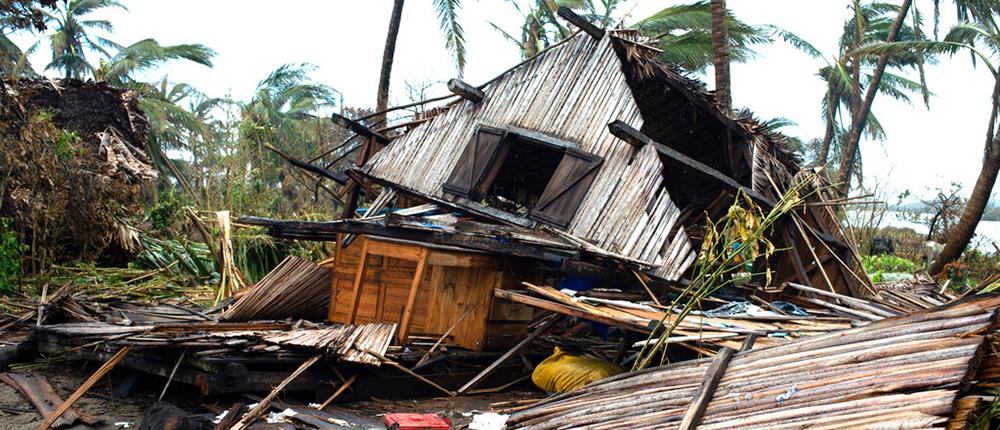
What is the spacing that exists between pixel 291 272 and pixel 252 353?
8.15 feet

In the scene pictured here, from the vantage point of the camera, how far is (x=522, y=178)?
16266 mm

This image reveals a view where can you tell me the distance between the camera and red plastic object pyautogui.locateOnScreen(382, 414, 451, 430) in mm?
7910

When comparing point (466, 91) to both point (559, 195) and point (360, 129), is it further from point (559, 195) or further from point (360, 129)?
point (559, 195)

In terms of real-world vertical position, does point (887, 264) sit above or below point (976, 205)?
below

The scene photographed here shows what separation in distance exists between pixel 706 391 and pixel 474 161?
783 centimetres

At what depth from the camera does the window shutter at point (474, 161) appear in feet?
40.6

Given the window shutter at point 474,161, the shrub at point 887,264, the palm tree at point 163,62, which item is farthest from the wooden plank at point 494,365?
the palm tree at point 163,62

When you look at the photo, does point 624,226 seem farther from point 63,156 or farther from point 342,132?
point 342,132

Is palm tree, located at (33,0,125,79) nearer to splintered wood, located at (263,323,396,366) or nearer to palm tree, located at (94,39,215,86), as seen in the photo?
palm tree, located at (94,39,215,86)

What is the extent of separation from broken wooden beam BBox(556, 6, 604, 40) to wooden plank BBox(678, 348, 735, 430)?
7726 millimetres

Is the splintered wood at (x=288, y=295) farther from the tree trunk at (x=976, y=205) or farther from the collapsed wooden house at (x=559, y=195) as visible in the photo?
the tree trunk at (x=976, y=205)

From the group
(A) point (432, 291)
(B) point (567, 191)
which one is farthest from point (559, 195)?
(A) point (432, 291)

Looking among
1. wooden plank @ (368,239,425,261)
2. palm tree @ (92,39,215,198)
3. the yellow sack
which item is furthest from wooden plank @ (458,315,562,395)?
palm tree @ (92,39,215,198)

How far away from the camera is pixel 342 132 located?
131 feet
